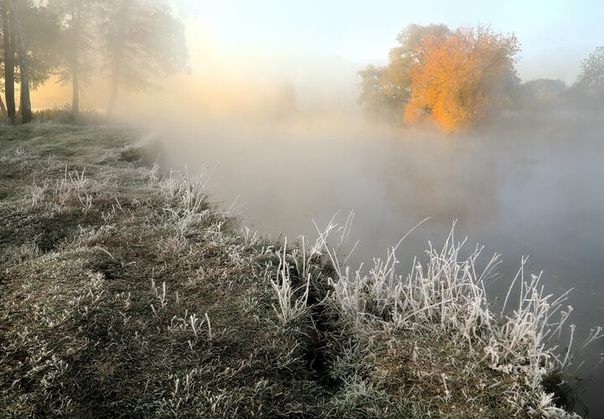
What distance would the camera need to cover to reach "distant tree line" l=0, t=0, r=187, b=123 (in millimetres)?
18406

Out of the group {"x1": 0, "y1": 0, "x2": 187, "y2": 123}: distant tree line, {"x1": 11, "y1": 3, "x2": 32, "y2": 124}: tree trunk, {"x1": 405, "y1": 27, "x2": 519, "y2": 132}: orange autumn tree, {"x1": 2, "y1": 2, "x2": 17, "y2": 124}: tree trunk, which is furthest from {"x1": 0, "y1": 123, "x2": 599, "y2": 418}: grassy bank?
{"x1": 405, "y1": 27, "x2": 519, "y2": 132}: orange autumn tree

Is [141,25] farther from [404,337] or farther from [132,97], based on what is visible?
[404,337]

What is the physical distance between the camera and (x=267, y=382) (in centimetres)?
325

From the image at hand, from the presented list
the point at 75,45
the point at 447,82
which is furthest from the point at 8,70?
the point at 447,82

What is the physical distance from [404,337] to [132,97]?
38.9 m

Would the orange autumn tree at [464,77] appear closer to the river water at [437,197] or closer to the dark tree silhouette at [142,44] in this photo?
the river water at [437,197]

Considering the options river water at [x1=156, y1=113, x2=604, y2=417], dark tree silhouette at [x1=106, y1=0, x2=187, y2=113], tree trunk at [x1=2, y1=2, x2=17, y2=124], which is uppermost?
dark tree silhouette at [x1=106, y1=0, x2=187, y2=113]

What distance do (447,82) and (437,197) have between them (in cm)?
2002

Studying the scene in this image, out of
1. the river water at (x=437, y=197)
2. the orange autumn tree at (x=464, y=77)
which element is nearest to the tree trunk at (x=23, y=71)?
the river water at (x=437, y=197)

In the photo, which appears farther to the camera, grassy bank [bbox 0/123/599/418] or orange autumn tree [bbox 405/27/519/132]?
orange autumn tree [bbox 405/27/519/132]

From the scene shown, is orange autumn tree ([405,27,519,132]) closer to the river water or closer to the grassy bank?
the river water

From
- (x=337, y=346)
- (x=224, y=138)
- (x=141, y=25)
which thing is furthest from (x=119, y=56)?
(x=337, y=346)

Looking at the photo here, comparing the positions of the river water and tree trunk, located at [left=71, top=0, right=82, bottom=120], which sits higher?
tree trunk, located at [left=71, top=0, right=82, bottom=120]

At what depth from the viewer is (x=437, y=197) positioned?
14133mm
